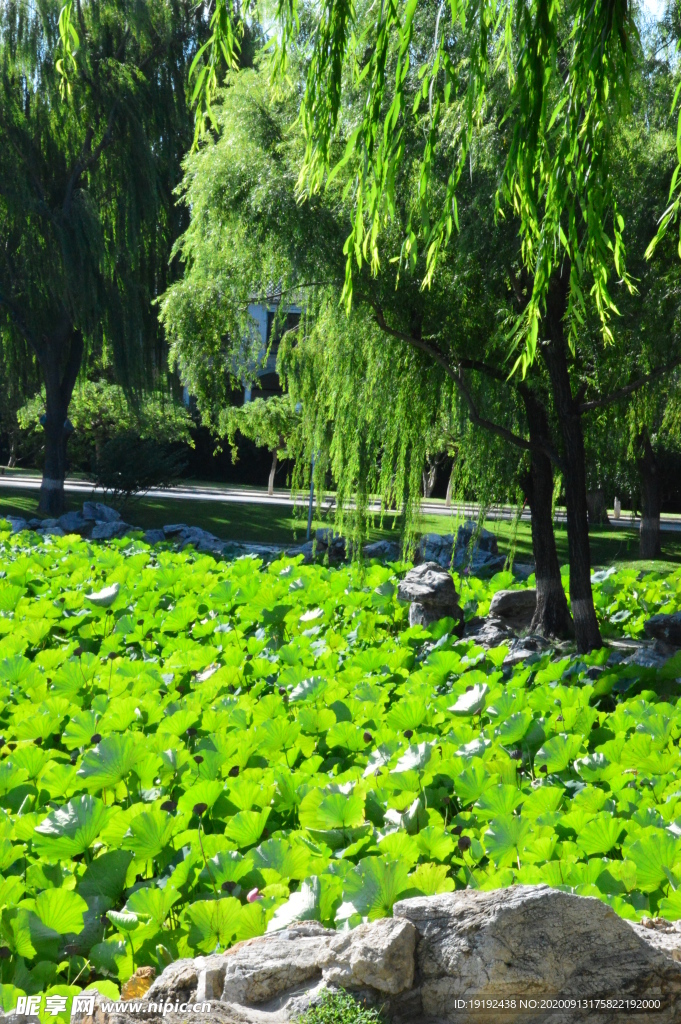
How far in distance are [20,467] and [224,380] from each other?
1014 inches

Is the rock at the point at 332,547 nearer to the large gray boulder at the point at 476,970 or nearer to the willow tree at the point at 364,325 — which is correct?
the willow tree at the point at 364,325

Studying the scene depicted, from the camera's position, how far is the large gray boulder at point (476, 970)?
164 centimetres

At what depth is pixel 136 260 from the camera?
49.4 ft

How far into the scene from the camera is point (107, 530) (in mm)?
14500

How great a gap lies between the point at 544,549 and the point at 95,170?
11.6m

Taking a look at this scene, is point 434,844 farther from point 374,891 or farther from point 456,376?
point 456,376

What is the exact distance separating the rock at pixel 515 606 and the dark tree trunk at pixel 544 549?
0.63ft

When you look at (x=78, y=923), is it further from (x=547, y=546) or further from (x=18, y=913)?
(x=547, y=546)

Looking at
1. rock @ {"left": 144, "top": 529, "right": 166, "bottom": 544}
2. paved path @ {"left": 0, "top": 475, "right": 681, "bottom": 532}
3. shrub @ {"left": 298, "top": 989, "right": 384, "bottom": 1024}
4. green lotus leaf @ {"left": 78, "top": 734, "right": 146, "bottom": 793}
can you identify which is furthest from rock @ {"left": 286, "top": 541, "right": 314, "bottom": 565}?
shrub @ {"left": 298, "top": 989, "right": 384, "bottom": 1024}

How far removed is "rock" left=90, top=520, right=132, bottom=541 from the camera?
1432 centimetres

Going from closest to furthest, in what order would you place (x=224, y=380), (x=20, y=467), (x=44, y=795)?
(x=44, y=795), (x=224, y=380), (x=20, y=467)

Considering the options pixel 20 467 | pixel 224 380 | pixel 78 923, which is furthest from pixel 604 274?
pixel 20 467

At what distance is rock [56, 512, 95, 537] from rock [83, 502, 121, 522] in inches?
7.6

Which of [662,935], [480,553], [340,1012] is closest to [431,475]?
[480,553]
